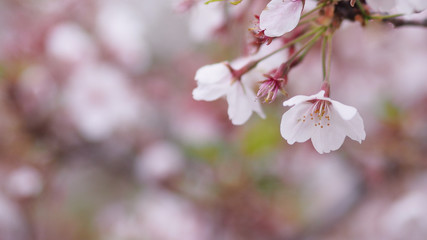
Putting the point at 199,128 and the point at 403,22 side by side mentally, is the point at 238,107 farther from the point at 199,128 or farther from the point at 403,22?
the point at 199,128

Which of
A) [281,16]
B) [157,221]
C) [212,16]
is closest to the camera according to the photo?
[281,16]

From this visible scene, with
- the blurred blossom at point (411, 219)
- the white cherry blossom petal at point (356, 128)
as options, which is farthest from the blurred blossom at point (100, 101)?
the white cherry blossom petal at point (356, 128)

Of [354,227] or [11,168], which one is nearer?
[11,168]

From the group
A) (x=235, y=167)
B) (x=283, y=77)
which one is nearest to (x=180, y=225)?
(x=235, y=167)

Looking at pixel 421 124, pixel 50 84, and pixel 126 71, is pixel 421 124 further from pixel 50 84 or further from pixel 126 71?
pixel 50 84

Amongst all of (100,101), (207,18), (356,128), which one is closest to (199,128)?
(100,101)

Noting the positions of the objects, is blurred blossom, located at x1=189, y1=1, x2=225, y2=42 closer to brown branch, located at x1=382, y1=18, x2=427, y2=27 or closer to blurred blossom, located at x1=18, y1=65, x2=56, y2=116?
brown branch, located at x1=382, y1=18, x2=427, y2=27

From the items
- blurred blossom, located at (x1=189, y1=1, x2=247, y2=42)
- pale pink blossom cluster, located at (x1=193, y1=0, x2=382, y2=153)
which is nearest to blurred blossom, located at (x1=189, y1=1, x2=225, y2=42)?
blurred blossom, located at (x1=189, y1=1, x2=247, y2=42)
